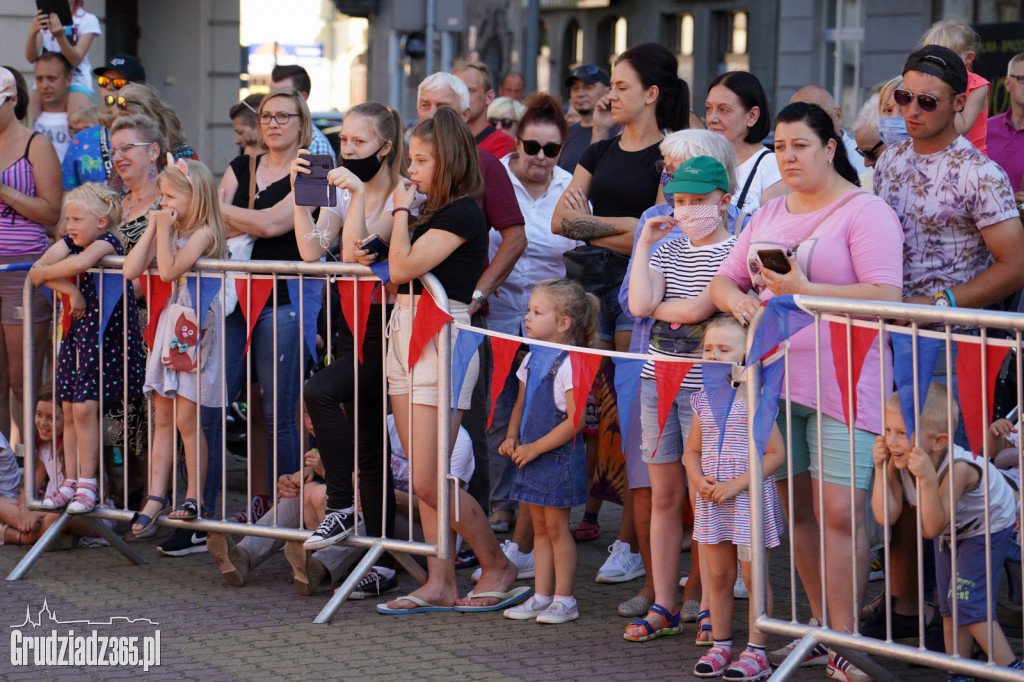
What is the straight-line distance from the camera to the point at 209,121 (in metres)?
17.2

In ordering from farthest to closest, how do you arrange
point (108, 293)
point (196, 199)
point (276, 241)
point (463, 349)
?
1. point (276, 241)
2. point (108, 293)
3. point (196, 199)
4. point (463, 349)

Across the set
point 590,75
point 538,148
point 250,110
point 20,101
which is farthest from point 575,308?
point 590,75

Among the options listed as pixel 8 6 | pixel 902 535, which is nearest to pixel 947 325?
pixel 902 535

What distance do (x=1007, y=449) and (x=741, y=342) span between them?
1062mm

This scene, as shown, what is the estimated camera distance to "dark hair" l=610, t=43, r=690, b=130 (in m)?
6.68

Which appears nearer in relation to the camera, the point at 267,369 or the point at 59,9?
the point at 267,369

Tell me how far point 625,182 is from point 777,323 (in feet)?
6.17

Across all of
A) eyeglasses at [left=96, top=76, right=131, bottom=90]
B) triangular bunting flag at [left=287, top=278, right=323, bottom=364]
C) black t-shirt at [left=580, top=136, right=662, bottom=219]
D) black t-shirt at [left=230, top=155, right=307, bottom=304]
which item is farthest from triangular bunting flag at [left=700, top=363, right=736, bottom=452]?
eyeglasses at [left=96, top=76, right=131, bottom=90]

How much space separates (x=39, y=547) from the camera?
684cm

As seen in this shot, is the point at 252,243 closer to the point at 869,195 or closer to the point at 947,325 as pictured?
the point at 869,195

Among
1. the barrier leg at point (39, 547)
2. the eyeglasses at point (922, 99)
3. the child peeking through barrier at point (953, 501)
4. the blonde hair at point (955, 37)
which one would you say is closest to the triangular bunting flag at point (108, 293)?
the barrier leg at point (39, 547)

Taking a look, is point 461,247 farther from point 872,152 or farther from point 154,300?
point 872,152

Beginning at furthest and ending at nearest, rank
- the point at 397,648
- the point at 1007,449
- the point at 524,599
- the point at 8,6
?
the point at 8,6
the point at 524,599
the point at 397,648
the point at 1007,449

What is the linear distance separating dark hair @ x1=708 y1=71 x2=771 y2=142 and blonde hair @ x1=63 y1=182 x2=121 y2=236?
311 cm
